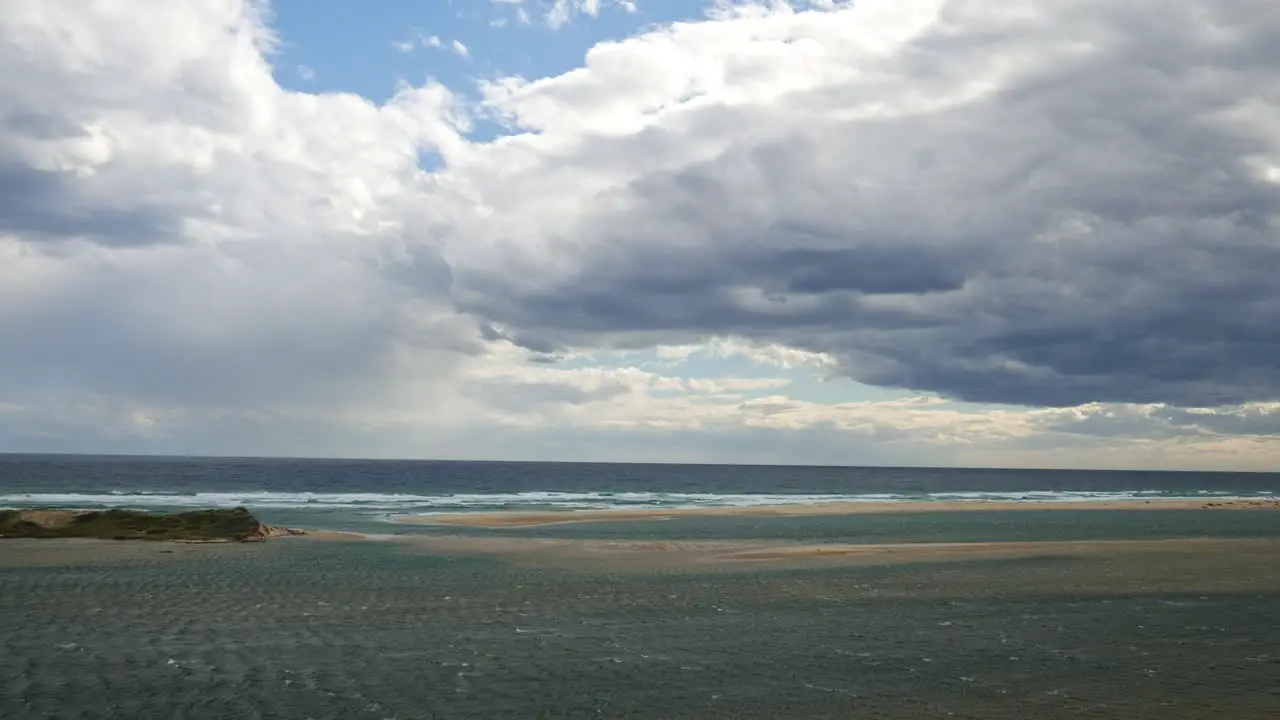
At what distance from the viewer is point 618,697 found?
47.3 feet

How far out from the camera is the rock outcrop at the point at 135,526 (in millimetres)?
40250

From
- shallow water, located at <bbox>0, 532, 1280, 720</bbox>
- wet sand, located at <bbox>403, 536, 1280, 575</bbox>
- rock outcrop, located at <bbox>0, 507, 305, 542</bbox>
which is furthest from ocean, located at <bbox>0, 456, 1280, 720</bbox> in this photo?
rock outcrop, located at <bbox>0, 507, 305, 542</bbox>

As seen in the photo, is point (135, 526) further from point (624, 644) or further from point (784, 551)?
point (624, 644)

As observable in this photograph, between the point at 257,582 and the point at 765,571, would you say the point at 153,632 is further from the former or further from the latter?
the point at 765,571

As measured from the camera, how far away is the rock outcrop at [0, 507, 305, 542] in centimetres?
4025

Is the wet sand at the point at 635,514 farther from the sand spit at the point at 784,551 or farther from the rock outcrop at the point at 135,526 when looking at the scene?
the rock outcrop at the point at 135,526

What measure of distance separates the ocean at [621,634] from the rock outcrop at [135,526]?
10.9 feet

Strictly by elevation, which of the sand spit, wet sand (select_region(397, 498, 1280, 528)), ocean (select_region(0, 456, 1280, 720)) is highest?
ocean (select_region(0, 456, 1280, 720))

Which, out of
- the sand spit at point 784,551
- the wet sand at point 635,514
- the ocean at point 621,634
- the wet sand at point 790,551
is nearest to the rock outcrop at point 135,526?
the ocean at point 621,634

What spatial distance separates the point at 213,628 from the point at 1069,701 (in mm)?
16350

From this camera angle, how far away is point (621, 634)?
1952 cm

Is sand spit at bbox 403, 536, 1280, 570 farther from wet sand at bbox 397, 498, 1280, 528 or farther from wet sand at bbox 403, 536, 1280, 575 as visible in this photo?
wet sand at bbox 397, 498, 1280, 528

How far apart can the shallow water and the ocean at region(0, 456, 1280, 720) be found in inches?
3.1

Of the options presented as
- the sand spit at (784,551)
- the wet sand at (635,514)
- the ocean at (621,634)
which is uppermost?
the ocean at (621,634)
